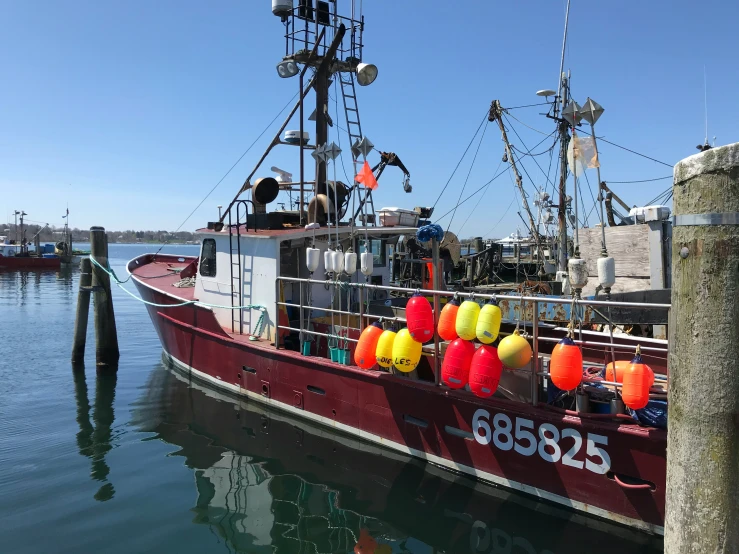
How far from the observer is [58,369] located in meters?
11.7

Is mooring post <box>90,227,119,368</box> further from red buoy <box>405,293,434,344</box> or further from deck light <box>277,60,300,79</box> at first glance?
red buoy <box>405,293,434,344</box>

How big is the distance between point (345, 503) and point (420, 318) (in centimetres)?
216

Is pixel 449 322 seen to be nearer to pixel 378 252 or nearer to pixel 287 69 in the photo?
pixel 378 252

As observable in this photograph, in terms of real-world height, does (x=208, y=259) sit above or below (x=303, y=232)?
below

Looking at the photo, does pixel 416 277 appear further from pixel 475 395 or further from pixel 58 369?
pixel 475 395

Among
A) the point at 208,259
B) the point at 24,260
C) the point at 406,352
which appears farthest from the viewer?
the point at 24,260

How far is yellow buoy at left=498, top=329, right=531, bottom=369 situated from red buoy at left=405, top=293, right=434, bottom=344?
89 cm

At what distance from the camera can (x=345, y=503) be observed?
5.84 m

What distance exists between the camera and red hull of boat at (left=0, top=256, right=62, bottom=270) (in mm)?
44156

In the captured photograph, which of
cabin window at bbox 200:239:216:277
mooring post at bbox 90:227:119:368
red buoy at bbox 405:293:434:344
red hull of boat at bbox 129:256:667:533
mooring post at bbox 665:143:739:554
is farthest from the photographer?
mooring post at bbox 90:227:119:368

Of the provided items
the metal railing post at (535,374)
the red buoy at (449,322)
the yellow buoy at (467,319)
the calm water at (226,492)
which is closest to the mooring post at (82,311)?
the calm water at (226,492)

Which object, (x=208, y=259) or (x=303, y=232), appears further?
(x=208, y=259)

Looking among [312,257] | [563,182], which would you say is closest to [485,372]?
[312,257]

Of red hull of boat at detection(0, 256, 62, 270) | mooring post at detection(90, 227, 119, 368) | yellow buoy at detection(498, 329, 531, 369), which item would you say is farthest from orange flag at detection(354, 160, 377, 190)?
red hull of boat at detection(0, 256, 62, 270)
